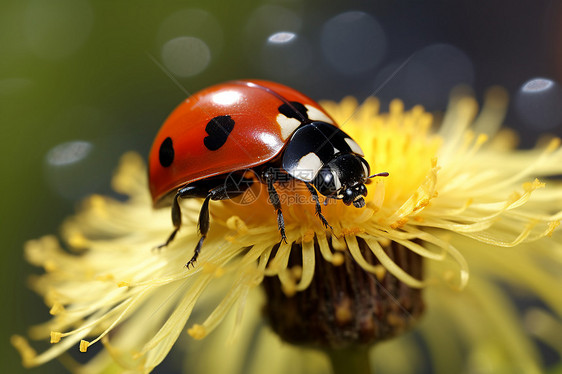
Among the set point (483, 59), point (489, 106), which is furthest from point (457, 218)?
point (483, 59)

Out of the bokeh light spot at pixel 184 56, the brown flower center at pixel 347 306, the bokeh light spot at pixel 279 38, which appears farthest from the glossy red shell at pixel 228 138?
the bokeh light spot at pixel 184 56

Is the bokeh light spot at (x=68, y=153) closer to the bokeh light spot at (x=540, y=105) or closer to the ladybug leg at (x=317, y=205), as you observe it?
the ladybug leg at (x=317, y=205)

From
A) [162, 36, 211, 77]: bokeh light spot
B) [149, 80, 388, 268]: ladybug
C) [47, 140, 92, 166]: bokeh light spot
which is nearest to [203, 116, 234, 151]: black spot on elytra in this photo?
[149, 80, 388, 268]: ladybug

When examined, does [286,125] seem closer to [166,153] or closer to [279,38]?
[166,153]

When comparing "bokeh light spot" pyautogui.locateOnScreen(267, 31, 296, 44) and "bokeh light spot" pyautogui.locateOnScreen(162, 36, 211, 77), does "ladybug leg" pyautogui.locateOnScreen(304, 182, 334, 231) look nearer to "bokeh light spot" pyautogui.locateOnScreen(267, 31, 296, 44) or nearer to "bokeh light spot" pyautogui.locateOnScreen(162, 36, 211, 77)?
"bokeh light spot" pyautogui.locateOnScreen(267, 31, 296, 44)

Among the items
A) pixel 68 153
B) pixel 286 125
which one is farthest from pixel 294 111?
pixel 68 153

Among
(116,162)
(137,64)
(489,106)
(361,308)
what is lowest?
(361,308)

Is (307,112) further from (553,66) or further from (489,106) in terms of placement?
(553,66)
